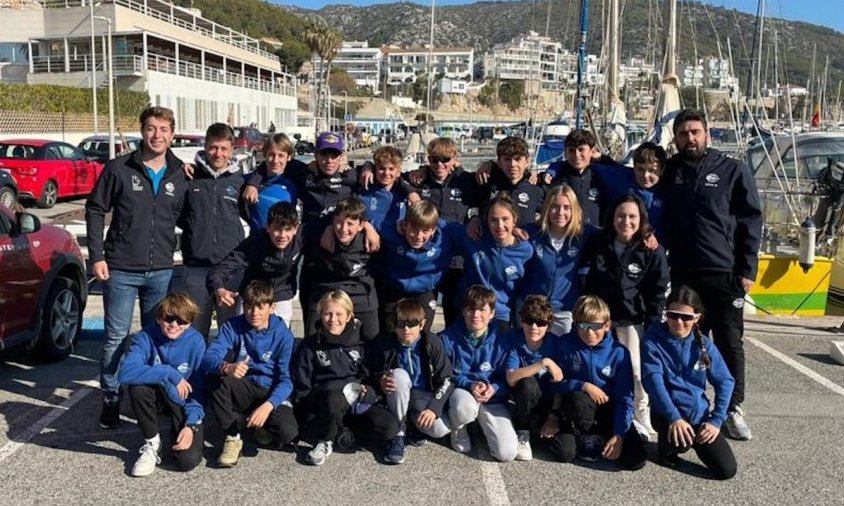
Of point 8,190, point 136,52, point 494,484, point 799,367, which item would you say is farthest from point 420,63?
point 494,484

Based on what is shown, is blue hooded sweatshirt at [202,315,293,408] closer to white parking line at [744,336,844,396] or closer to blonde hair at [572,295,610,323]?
blonde hair at [572,295,610,323]

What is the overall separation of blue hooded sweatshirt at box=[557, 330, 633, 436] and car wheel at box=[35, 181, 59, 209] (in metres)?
16.5

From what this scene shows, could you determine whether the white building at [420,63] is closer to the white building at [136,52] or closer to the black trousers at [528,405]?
the white building at [136,52]

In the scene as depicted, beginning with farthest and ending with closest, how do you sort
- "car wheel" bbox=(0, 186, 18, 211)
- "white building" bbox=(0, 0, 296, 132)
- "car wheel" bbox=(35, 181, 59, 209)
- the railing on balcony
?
the railing on balcony → "white building" bbox=(0, 0, 296, 132) → "car wheel" bbox=(35, 181, 59, 209) → "car wheel" bbox=(0, 186, 18, 211)

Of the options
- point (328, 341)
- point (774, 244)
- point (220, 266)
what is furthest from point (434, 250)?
point (774, 244)

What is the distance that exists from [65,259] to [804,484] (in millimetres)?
5804

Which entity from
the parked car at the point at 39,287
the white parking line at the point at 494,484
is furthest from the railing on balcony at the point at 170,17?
the white parking line at the point at 494,484

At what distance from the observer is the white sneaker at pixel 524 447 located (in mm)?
4762

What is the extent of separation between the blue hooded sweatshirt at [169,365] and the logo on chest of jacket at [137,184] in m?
0.94

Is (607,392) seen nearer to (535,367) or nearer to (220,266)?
(535,367)

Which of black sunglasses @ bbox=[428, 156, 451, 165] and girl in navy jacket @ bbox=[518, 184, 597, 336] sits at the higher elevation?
black sunglasses @ bbox=[428, 156, 451, 165]

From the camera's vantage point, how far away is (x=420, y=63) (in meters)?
183

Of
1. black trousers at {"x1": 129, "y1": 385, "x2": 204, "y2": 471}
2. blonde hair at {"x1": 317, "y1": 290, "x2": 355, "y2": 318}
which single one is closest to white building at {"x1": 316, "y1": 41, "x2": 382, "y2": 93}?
blonde hair at {"x1": 317, "y1": 290, "x2": 355, "y2": 318}

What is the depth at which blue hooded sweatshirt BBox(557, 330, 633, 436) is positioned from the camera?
4.75m
